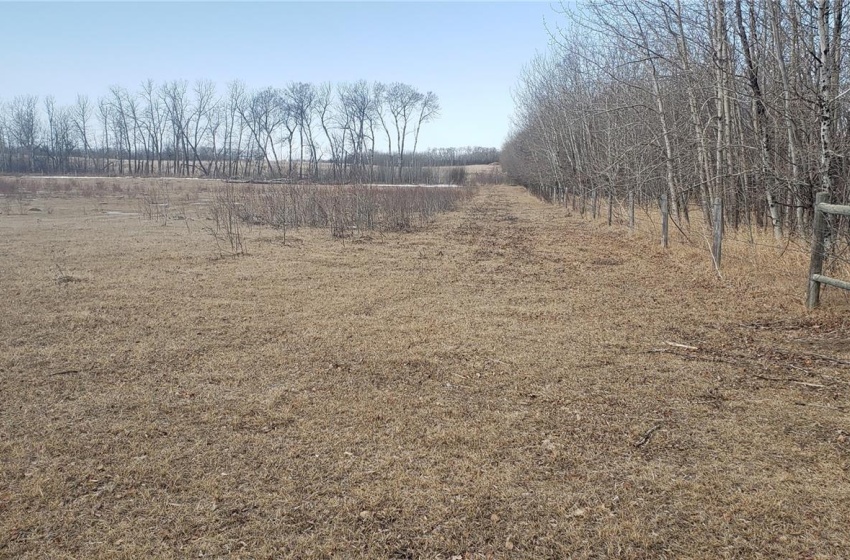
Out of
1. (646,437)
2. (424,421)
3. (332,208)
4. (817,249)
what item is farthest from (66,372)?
(332,208)

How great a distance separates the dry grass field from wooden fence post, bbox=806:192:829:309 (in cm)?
16

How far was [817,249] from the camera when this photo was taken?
5.84 meters

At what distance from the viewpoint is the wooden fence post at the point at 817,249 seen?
5809mm

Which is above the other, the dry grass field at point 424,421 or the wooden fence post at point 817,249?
the wooden fence post at point 817,249

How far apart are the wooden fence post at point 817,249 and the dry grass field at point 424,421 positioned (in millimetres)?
158

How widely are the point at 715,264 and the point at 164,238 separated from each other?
11.4 metres

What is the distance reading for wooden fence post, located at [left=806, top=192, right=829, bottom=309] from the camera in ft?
19.1

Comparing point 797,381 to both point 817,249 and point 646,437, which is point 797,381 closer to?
point 646,437

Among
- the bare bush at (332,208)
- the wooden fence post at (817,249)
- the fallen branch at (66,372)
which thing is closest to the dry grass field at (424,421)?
the fallen branch at (66,372)

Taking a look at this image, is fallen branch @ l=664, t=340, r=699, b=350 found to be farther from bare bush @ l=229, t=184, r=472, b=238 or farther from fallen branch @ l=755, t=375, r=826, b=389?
bare bush @ l=229, t=184, r=472, b=238

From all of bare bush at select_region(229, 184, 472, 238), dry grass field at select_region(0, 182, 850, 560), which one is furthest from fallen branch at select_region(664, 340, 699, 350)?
bare bush at select_region(229, 184, 472, 238)

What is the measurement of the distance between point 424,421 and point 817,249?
4.67 m

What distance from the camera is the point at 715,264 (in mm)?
8469

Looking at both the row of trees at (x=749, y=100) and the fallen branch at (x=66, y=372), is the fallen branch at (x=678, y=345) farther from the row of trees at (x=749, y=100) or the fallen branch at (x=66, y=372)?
the fallen branch at (x=66, y=372)
